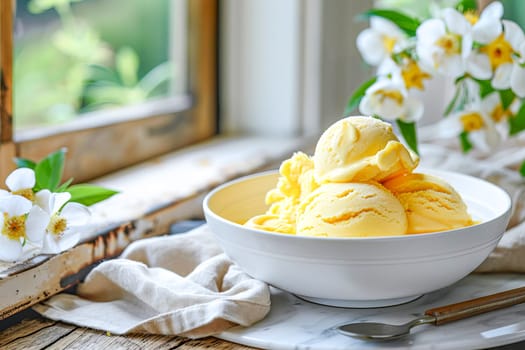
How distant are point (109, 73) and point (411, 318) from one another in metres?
0.78

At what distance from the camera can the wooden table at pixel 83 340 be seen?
2.58 ft

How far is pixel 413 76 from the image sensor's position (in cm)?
125

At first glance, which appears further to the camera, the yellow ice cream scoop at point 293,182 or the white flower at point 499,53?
the white flower at point 499,53

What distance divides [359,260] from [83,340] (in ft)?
0.92

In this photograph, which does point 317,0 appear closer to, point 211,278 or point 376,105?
point 376,105

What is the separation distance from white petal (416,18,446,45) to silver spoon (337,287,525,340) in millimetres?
439

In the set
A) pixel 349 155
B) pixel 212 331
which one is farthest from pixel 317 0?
pixel 212 331

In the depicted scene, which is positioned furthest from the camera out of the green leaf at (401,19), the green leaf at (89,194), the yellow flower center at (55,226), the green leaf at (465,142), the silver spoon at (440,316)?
the green leaf at (465,142)

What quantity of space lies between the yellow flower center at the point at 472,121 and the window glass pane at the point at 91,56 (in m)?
0.58

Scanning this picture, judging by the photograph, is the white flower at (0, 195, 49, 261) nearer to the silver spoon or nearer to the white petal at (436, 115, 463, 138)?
the silver spoon

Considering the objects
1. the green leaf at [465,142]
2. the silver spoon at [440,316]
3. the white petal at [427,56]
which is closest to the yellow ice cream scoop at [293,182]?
the silver spoon at [440,316]

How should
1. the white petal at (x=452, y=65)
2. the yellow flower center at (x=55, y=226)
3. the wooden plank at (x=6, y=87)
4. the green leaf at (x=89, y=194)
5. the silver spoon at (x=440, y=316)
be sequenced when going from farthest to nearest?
the white petal at (x=452, y=65) < the wooden plank at (x=6, y=87) < the green leaf at (x=89, y=194) < the yellow flower center at (x=55, y=226) < the silver spoon at (x=440, y=316)

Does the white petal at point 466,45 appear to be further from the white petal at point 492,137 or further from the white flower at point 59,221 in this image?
the white flower at point 59,221

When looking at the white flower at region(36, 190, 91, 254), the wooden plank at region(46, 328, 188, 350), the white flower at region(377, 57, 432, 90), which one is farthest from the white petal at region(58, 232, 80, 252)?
the white flower at region(377, 57, 432, 90)
